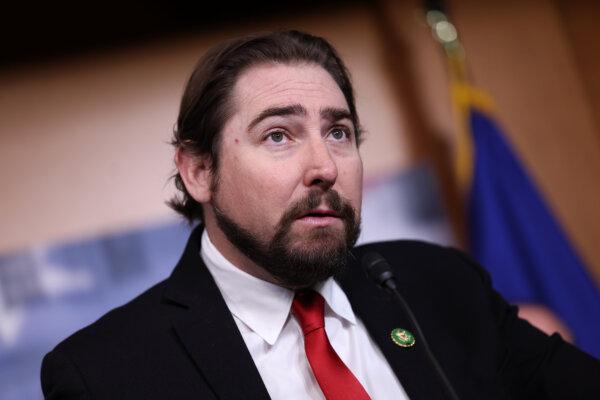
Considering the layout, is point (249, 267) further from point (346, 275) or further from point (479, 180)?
point (479, 180)

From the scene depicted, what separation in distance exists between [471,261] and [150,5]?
178cm

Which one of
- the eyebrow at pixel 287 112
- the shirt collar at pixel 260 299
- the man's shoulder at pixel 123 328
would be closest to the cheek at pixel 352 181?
the eyebrow at pixel 287 112

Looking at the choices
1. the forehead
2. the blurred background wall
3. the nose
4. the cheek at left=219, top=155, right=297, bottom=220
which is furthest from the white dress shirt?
the blurred background wall

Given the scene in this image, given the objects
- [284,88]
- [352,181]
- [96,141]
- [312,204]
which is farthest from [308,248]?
[96,141]

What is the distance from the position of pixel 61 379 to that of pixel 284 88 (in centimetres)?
87

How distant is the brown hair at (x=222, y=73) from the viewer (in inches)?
61.7

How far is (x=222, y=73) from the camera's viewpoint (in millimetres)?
1608

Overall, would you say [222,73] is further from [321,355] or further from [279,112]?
[321,355]

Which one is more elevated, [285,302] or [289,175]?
[289,175]

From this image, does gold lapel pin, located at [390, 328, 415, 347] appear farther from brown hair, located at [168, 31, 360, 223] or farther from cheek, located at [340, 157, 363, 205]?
brown hair, located at [168, 31, 360, 223]

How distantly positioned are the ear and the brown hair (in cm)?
2

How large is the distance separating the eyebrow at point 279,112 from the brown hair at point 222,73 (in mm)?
128

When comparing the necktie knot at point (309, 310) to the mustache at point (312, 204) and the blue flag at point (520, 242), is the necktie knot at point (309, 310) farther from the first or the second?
the blue flag at point (520, 242)

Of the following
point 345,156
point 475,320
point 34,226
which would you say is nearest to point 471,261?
point 475,320
